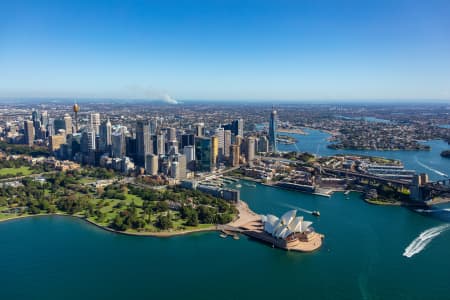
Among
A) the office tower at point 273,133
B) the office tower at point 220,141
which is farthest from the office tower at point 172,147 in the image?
the office tower at point 273,133

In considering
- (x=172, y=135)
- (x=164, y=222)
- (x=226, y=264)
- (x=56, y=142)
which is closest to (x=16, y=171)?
(x=56, y=142)

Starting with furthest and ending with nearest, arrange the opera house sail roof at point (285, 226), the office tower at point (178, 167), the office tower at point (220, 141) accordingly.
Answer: the office tower at point (220, 141)
the office tower at point (178, 167)
the opera house sail roof at point (285, 226)

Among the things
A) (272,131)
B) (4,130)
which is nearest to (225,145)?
(272,131)

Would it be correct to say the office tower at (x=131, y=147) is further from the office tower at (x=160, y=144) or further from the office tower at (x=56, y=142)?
the office tower at (x=56, y=142)

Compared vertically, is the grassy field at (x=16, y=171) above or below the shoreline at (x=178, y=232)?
above

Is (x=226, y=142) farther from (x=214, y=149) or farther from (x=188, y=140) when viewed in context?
(x=214, y=149)

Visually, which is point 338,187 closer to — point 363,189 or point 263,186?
point 363,189
